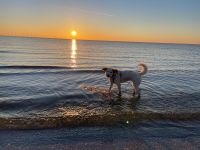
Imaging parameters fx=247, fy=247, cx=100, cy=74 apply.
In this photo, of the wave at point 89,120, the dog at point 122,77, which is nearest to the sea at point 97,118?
the wave at point 89,120

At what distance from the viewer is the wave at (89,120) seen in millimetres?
8078

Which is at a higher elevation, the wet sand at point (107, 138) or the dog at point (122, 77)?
the dog at point (122, 77)

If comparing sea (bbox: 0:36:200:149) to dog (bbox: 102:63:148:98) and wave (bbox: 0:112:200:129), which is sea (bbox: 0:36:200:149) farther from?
dog (bbox: 102:63:148:98)

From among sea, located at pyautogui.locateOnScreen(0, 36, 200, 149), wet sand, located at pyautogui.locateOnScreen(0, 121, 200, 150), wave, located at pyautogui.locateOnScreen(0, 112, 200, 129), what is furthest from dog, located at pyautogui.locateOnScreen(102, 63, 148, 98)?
wet sand, located at pyautogui.locateOnScreen(0, 121, 200, 150)

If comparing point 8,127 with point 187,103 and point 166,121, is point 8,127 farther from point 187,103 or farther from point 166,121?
point 187,103

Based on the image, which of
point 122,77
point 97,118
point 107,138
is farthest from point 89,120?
point 122,77

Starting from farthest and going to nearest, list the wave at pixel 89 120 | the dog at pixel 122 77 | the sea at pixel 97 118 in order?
the dog at pixel 122 77, the wave at pixel 89 120, the sea at pixel 97 118

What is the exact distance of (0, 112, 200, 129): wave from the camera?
8078mm

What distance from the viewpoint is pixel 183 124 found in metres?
8.84

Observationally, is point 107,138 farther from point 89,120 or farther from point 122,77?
point 122,77

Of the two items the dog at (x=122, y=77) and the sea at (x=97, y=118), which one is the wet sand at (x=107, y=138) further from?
the dog at (x=122, y=77)

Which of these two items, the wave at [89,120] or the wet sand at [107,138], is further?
the wave at [89,120]

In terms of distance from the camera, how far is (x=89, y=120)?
8.70 meters

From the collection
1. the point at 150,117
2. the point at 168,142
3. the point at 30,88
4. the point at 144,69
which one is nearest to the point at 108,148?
the point at 168,142
